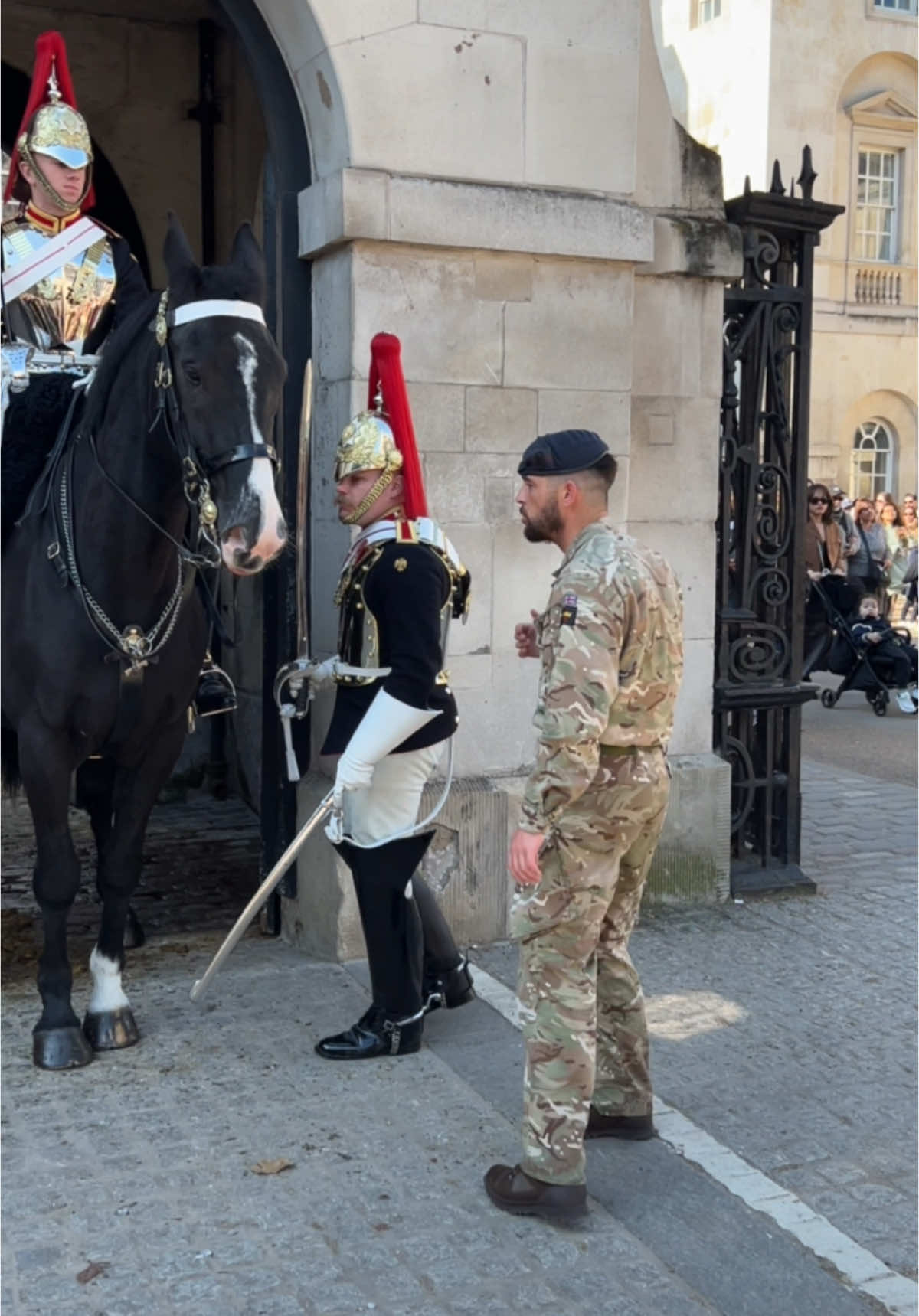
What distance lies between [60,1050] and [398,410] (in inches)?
88.0

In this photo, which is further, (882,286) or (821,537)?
(882,286)

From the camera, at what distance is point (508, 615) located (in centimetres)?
577

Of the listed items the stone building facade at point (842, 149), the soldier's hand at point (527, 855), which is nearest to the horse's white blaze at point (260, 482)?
the soldier's hand at point (527, 855)

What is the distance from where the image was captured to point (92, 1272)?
3229 millimetres

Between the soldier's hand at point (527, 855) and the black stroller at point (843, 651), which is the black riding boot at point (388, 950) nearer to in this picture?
the soldier's hand at point (527, 855)

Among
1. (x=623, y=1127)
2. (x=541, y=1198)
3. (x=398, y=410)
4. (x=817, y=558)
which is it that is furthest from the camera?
(x=817, y=558)

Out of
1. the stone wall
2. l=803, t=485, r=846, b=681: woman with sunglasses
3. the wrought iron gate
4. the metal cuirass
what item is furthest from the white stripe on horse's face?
l=803, t=485, r=846, b=681: woman with sunglasses

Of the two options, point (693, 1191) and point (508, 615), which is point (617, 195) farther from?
point (693, 1191)

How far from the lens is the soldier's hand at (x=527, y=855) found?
11.0 feet

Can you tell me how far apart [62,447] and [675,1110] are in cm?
280

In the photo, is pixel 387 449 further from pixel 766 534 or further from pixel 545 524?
pixel 766 534

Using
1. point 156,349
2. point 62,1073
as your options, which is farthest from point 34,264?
point 62,1073

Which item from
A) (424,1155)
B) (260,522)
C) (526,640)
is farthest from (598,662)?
(424,1155)

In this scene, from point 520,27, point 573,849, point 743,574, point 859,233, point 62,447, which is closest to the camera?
point 573,849
